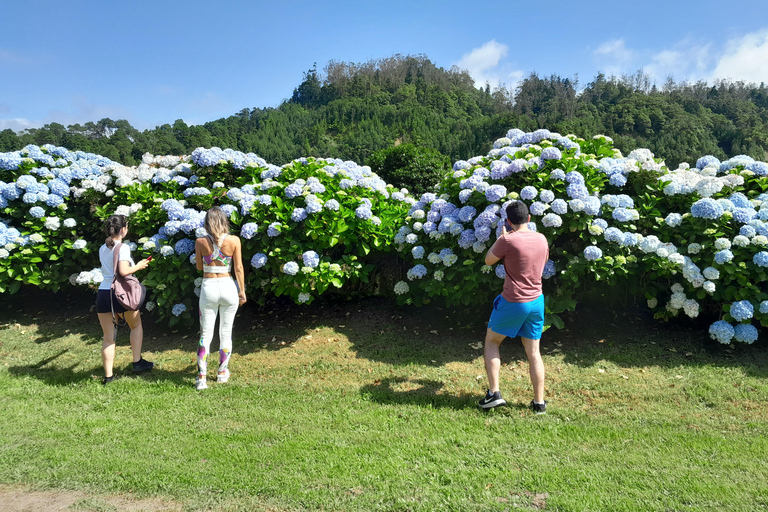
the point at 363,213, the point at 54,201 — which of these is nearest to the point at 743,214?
the point at 363,213

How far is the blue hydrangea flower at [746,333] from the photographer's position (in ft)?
14.2

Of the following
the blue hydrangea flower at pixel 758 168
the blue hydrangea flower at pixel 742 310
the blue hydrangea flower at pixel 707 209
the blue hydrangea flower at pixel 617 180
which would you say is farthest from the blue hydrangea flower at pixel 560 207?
the blue hydrangea flower at pixel 758 168

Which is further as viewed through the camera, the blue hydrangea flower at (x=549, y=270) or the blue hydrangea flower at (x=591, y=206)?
the blue hydrangea flower at (x=549, y=270)

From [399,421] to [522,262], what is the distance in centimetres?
154

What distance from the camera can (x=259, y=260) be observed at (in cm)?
500

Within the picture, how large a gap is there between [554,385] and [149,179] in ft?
18.4

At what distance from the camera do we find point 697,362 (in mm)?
4449

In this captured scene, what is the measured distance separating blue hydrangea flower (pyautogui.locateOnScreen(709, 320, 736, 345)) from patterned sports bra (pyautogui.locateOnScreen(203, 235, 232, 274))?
463 cm

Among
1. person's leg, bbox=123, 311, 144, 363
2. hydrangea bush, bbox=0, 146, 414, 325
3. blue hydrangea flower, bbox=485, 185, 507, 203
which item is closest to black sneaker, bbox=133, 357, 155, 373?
person's leg, bbox=123, 311, 144, 363

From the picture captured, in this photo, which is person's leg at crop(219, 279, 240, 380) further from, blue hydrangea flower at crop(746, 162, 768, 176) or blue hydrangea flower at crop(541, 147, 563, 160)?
blue hydrangea flower at crop(746, 162, 768, 176)

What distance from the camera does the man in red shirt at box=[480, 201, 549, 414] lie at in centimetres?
348

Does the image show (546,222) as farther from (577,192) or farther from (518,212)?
(518,212)

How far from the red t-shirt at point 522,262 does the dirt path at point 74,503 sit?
2.61 metres

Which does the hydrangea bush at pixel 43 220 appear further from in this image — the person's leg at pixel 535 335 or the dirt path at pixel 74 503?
the person's leg at pixel 535 335
